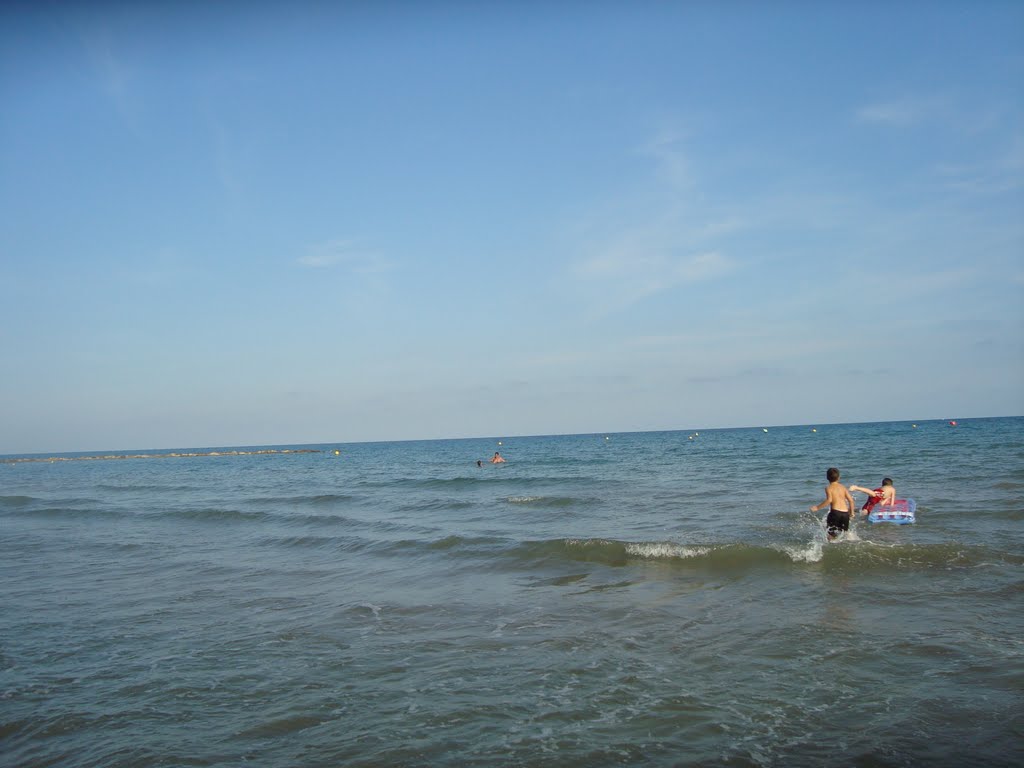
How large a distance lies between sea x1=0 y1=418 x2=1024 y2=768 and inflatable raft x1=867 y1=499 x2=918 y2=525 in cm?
65

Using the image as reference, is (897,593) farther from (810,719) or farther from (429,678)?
(429,678)

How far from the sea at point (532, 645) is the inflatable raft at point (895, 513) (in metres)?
0.65

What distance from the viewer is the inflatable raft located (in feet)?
56.4

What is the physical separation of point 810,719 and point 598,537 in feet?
35.9

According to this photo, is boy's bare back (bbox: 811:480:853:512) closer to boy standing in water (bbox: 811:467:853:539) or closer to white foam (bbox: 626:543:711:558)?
boy standing in water (bbox: 811:467:853:539)

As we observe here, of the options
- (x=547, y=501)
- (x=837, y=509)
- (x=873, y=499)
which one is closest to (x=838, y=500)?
(x=837, y=509)

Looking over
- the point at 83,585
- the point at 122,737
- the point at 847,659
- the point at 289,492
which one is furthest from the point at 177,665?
the point at 289,492

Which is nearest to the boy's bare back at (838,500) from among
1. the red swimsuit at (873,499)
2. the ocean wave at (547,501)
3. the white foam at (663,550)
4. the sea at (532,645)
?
the sea at (532,645)

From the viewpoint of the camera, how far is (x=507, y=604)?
1134cm

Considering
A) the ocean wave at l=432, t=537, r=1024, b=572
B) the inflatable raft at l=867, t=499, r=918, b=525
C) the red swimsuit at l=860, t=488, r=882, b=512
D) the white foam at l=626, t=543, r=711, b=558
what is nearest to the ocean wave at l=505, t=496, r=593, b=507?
the ocean wave at l=432, t=537, r=1024, b=572

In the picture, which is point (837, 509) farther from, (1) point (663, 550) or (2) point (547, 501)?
(2) point (547, 501)

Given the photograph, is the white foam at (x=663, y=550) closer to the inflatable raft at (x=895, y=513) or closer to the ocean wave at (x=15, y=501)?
the inflatable raft at (x=895, y=513)

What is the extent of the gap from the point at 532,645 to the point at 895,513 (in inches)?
511

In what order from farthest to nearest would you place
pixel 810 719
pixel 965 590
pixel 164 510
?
pixel 164 510, pixel 965 590, pixel 810 719
